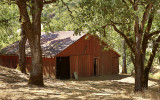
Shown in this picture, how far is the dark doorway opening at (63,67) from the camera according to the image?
2418 cm

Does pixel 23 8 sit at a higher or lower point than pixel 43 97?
higher

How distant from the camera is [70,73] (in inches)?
928

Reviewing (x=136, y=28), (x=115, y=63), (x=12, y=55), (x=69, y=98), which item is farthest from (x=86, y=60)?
(x=69, y=98)

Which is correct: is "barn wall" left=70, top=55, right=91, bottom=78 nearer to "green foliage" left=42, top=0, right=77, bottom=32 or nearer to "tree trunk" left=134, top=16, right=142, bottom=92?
"green foliage" left=42, top=0, right=77, bottom=32

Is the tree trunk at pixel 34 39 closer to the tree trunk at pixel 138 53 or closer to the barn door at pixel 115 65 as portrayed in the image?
the tree trunk at pixel 138 53

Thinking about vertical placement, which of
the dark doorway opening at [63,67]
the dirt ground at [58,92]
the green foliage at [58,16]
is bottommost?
the dirt ground at [58,92]

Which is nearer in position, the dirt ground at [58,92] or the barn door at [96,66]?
the dirt ground at [58,92]

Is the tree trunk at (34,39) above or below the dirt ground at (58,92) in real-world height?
above

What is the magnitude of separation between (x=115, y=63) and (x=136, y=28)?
59.2 ft

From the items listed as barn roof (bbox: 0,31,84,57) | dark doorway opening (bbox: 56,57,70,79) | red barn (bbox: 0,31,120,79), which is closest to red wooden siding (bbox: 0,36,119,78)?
red barn (bbox: 0,31,120,79)

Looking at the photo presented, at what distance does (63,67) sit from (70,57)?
200 cm

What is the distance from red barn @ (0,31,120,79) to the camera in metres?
22.5

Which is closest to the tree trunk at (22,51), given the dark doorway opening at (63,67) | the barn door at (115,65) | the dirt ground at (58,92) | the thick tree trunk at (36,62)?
the dirt ground at (58,92)

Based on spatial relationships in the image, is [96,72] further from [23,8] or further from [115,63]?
[23,8]
